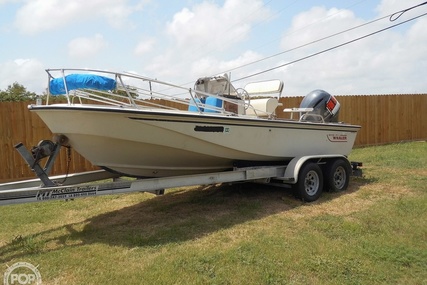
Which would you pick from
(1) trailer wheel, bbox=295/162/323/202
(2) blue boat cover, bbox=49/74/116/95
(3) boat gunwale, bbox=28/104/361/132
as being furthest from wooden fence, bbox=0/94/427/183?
(1) trailer wheel, bbox=295/162/323/202

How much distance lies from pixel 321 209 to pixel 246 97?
7.67 feet

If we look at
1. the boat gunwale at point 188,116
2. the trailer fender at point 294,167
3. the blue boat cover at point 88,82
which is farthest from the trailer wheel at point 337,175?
the blue boat cover at point 88,82

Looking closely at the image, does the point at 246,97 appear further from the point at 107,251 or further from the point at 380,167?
the point at 380,167

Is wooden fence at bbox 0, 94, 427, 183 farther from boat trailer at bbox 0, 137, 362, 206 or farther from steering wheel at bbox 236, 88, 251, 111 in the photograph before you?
steering wheel at bbox 236, 88, 251, 111

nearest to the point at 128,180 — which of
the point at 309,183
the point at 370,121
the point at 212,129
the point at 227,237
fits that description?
the point at 212,129

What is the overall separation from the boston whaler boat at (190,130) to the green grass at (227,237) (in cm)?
70

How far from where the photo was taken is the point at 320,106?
7.43 m

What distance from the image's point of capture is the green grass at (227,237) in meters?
3.71

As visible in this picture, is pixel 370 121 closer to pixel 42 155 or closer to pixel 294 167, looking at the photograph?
pixel 294 167

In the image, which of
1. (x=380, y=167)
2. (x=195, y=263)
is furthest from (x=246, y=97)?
(x=380, y=167)

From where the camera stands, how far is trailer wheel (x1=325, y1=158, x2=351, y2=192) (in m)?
6.98

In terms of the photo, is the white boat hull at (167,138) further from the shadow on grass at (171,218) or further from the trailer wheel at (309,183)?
the shadow on grass at (171,218)

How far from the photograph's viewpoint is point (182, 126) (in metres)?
5.04

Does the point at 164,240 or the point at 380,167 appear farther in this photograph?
the point at 380,167
